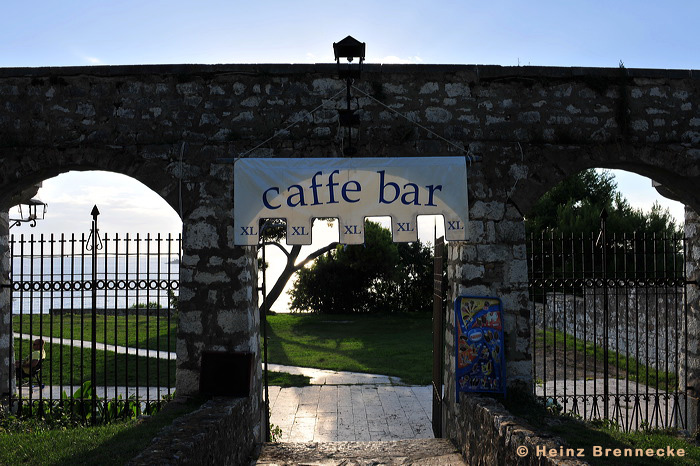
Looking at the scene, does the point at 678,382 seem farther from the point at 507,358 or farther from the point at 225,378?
the point at 225,378

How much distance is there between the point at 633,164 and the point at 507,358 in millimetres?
2518

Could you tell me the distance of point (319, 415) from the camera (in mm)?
8352

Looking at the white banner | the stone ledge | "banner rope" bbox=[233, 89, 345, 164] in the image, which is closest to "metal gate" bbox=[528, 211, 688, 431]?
the white banner

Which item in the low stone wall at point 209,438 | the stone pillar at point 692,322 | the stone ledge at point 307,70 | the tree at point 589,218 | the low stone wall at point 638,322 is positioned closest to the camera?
the low stone wall at point 209,438

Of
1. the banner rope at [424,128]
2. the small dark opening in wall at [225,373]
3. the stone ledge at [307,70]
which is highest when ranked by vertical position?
the stone ledge at [307,70]

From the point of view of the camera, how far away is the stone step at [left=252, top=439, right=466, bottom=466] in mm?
5746

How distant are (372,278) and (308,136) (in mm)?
16802

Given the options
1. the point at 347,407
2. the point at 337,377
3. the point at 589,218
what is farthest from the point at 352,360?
the point at 589,218

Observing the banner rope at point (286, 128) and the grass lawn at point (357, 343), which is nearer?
the banner rope at point (286, 128)

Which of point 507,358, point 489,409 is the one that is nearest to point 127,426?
point 489,409

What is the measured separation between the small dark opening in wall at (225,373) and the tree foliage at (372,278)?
16.3m

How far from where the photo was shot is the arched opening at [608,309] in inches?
277

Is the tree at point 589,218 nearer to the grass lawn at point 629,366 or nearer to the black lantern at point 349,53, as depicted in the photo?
the grass lawn at point 629,366

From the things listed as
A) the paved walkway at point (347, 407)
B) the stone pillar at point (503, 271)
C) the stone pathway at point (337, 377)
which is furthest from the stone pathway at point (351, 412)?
the stone pillar at point (503, 271)
